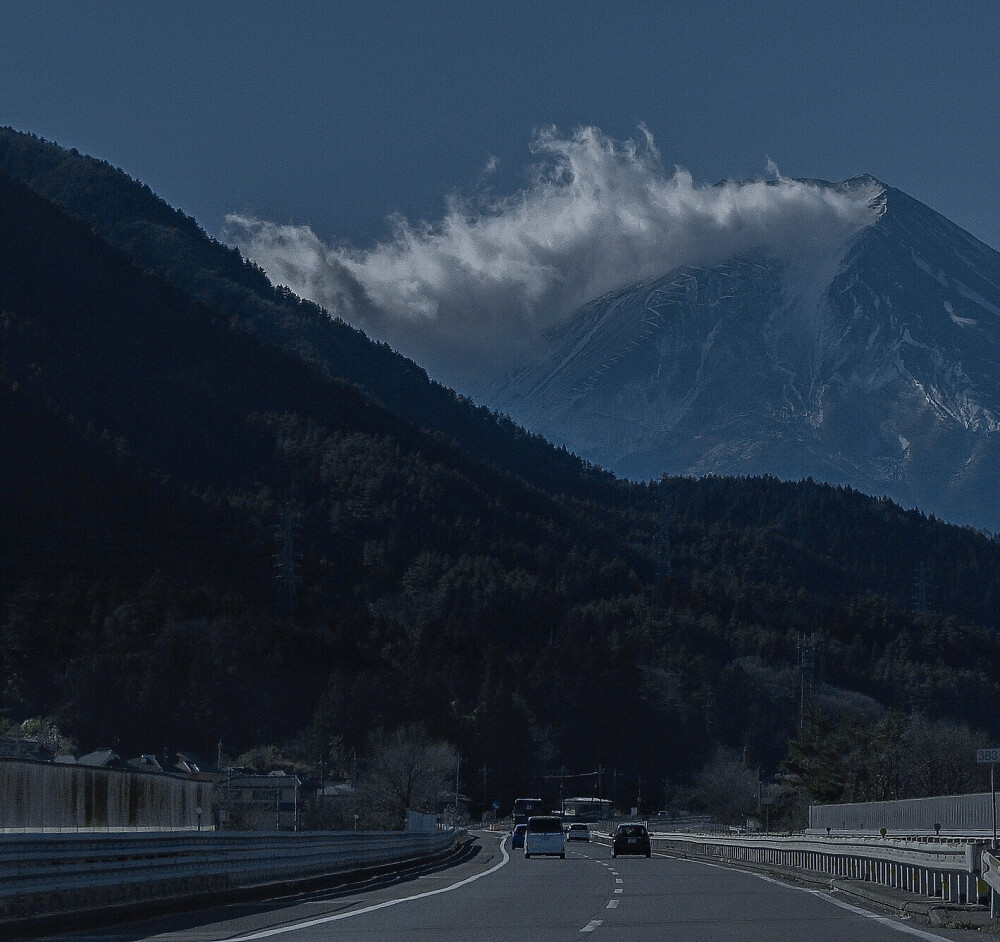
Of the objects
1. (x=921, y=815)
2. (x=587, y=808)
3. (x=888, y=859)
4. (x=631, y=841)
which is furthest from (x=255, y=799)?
(x=888, y=859)

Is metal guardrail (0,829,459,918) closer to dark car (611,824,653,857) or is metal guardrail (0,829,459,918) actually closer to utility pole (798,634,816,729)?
dark car (611,824,653,857)

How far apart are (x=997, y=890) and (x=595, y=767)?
451 feet

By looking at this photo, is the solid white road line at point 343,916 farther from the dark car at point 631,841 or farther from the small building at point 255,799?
the small building at point 255,799

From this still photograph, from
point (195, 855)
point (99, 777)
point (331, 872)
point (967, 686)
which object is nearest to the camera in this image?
point (99, 777)

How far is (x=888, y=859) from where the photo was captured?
2839cm

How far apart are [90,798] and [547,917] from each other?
6.73m

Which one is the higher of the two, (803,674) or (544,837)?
(803,674)

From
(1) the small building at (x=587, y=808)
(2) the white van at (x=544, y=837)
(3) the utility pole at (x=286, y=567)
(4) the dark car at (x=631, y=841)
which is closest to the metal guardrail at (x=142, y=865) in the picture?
(2) the white van at (x=544, y=837)

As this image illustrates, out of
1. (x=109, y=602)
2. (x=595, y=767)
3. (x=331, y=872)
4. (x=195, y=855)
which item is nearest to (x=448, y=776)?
(x=595, y=767)

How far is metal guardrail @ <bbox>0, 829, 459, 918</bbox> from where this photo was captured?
1861 cm

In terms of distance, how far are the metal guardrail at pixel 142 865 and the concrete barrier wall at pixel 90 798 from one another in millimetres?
515

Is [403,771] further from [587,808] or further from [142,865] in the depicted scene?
[142,865]

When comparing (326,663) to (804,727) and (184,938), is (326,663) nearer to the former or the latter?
(804,727)

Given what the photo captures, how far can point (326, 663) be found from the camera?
161750 mm
